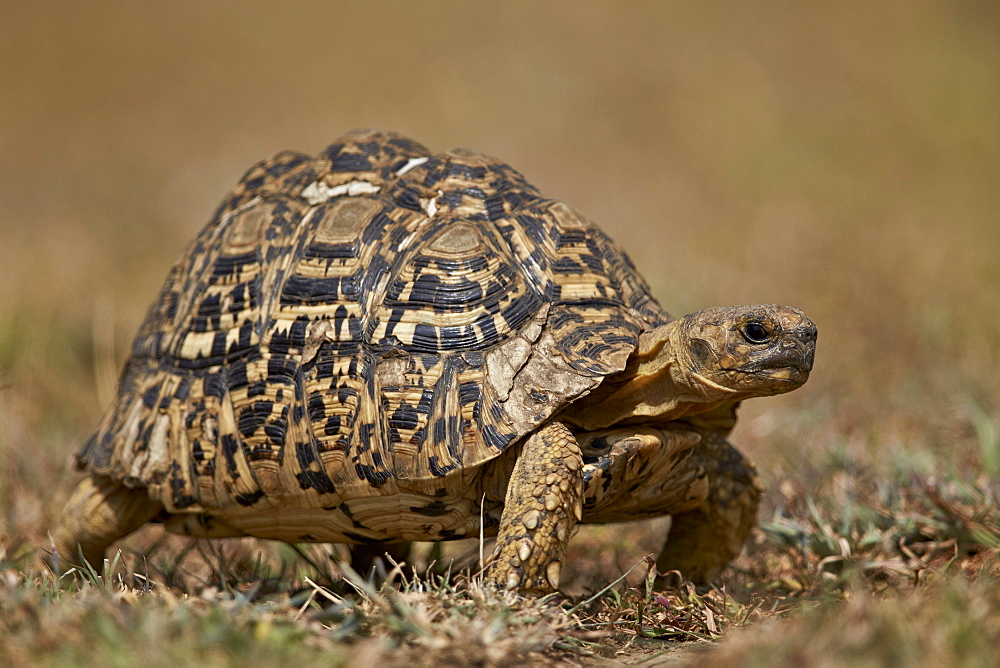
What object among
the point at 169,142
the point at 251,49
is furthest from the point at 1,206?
the point at 251,49

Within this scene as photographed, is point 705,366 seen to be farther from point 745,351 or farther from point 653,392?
point 653,392

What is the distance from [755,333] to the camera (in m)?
3.10

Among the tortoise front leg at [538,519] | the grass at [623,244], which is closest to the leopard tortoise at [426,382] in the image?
the tortoise front leg at [538,519]

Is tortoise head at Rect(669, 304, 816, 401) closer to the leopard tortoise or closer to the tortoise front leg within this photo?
the leopard tortoise

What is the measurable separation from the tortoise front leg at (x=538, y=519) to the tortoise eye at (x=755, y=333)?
2.34ft

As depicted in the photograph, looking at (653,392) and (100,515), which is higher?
(653,392)

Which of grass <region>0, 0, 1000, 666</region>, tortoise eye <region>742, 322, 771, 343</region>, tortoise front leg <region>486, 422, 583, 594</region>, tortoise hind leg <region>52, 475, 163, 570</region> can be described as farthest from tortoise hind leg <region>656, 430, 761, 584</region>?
tortoise hind leg <region>52, 475, 163, 570</region>

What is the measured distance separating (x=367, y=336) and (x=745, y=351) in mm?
1376

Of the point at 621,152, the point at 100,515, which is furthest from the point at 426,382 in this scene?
the point at 621,152

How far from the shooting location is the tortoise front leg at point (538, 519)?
286 centimetres

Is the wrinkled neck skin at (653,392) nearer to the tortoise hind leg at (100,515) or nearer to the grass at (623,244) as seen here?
the grass at (623,244)

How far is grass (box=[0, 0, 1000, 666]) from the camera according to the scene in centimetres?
248

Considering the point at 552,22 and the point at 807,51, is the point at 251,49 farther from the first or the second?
the point at 807,51

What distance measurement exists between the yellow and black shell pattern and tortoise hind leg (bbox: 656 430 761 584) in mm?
681
